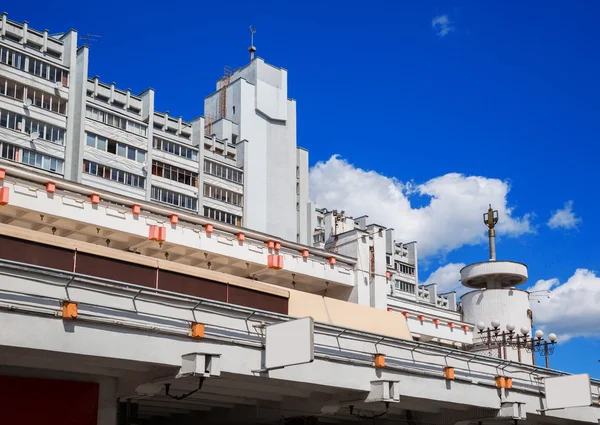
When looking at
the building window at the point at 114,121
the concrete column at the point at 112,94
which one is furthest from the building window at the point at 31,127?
the concrete column at the point at 112,94

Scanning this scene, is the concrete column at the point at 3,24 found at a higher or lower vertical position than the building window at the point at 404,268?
higher

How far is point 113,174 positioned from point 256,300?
164 feet

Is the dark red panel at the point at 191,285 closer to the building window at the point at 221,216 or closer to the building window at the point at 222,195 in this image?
the building window at the point at 221,216

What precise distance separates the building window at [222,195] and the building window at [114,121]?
11.3 meters

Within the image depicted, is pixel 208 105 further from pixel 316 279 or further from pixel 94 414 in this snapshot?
pixel 94 414

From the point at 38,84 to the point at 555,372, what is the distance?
2088 inches

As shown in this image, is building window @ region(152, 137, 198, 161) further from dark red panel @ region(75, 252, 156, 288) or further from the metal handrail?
the metal handrail

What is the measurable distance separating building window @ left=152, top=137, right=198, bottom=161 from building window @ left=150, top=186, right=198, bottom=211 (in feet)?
15.8

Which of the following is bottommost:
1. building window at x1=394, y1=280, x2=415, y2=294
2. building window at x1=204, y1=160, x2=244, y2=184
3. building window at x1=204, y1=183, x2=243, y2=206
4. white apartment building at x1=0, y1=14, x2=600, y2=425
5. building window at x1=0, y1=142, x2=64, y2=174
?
white apartment building at x1=0, y1=14, x2=600, y2=425

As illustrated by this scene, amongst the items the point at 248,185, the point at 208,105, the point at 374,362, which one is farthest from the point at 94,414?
the point at 208,105

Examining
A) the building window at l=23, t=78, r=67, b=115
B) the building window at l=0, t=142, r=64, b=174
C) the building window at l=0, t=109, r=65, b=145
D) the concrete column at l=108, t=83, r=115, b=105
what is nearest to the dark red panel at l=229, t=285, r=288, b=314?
the building window at l=0, t=142, r=64, b=174

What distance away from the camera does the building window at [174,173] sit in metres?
81.6

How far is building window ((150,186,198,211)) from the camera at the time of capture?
80.4 meters

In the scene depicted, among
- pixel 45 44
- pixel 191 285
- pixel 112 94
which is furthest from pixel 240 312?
pixel 112 94
